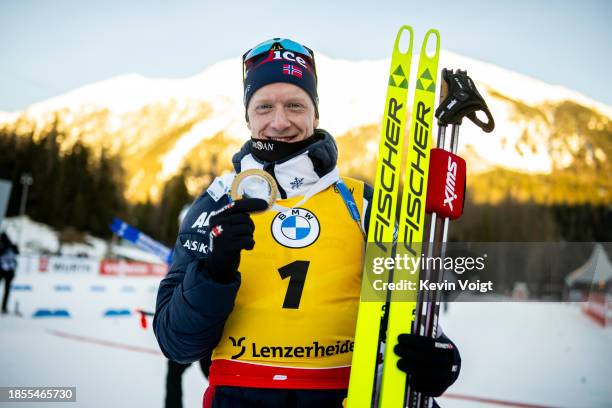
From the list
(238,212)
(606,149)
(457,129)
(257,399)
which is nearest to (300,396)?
(257,399)

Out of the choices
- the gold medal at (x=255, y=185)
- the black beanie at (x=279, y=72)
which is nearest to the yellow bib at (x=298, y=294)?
the gold medal at (x=255, y=185)

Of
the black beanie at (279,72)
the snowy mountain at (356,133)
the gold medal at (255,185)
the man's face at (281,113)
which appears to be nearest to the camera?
the gold medal at (255,185)

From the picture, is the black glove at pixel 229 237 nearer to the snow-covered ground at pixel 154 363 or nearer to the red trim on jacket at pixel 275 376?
the red trim on jacket at pixel 275 376

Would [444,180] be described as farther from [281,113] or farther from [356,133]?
[356,133]

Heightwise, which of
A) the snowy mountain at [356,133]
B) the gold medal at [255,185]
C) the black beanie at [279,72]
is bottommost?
the gold medal at [255,185]

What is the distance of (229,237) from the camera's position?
5.38 feet

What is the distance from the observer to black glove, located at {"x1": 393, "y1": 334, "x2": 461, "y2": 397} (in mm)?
1749

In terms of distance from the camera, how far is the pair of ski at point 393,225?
183 centimetres

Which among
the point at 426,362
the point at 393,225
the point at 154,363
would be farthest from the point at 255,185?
the point at 154,363

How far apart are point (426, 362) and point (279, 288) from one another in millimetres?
616

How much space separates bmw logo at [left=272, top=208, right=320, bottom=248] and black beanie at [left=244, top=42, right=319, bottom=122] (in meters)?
0.62

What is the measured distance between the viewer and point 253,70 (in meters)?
2.35

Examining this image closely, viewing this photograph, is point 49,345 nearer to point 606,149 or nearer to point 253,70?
point 253,70

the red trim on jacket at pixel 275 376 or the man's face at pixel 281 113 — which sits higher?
the man's face at pixel 281 113
